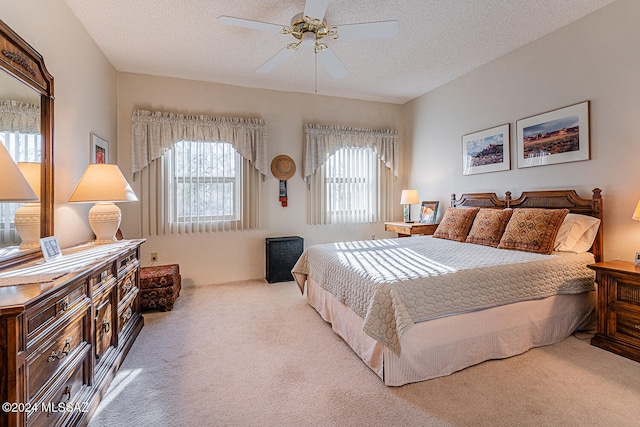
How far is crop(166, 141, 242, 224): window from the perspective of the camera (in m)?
4.07

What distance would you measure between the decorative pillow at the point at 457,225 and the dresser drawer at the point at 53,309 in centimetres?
339

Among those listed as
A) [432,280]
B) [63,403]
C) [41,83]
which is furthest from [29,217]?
[432,280]

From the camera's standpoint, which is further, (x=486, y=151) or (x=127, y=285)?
(x=486, y=151)

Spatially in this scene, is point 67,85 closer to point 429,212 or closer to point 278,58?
point 278,58

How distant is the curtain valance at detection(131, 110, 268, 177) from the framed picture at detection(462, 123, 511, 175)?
281 centimetres

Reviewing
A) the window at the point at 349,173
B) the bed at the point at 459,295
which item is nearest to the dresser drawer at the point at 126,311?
the bed at the point at 459,295

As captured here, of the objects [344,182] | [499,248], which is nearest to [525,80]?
[499,248]

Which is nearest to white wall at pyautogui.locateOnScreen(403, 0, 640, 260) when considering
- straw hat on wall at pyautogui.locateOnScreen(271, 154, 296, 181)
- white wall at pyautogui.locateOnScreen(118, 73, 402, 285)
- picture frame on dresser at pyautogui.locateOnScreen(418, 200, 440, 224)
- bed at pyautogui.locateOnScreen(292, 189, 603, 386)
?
bed at pyautogui.locateOnScreen(292, 189, 603, 386)

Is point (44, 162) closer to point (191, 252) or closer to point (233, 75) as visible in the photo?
point (191, 252)

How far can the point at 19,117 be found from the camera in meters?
1.80

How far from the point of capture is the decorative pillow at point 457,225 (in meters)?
3.47

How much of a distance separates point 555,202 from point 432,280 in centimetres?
199

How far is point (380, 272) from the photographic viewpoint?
2166mm

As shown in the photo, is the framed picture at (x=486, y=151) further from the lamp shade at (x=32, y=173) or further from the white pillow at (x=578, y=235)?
the lamp shade at (x=32, y=173)
